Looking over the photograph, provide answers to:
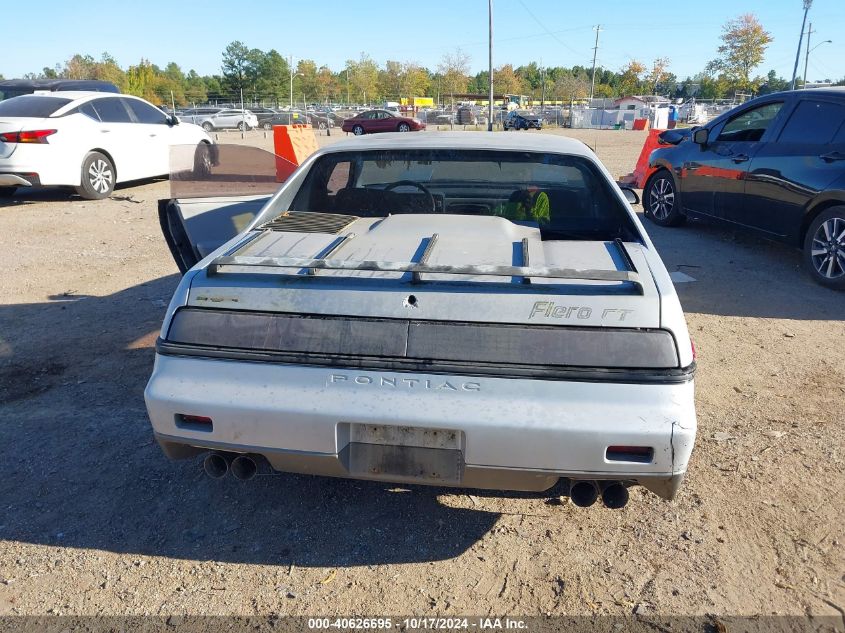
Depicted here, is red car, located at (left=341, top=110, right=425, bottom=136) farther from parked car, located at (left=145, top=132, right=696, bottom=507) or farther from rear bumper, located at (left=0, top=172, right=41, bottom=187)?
parked car, located at (left=145, top=132, right=696, bottom=507)

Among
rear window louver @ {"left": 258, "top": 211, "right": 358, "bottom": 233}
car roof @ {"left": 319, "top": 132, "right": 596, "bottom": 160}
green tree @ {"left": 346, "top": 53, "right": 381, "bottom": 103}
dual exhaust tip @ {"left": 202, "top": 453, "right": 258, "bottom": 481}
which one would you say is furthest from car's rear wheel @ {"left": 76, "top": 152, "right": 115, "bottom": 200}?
green tree @ {"left": 346, "top": 53, "right": 381, "bottom": 103}

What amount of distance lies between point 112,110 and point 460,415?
10765mm

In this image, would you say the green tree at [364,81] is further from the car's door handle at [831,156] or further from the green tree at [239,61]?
the car's door handle at [831,156]

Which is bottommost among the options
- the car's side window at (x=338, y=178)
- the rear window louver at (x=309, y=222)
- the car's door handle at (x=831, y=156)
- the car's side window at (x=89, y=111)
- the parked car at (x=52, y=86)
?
the car's door handle at (x=831, y=156)

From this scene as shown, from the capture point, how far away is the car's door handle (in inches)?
232

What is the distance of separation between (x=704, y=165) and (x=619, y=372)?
646 cm

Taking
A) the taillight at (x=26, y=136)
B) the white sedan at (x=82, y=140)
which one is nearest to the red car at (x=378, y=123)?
the white sedan at (x=82, y=140)

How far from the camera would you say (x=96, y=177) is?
34.1 ft

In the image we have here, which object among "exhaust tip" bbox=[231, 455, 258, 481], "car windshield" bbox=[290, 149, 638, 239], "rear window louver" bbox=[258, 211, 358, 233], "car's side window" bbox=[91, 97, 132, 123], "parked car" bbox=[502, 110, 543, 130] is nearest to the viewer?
"exhaust tip" bbox=[231, 455, 258, 481]

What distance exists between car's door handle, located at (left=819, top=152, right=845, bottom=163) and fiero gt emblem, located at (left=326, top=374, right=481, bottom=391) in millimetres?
5457

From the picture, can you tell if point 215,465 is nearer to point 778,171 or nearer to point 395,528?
point 395,528

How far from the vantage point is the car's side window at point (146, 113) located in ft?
37.1

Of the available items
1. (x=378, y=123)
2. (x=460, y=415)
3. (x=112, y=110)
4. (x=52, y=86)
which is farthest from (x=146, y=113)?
(x=378, y=123)

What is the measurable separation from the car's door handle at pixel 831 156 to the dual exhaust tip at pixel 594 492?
514 centimetres
